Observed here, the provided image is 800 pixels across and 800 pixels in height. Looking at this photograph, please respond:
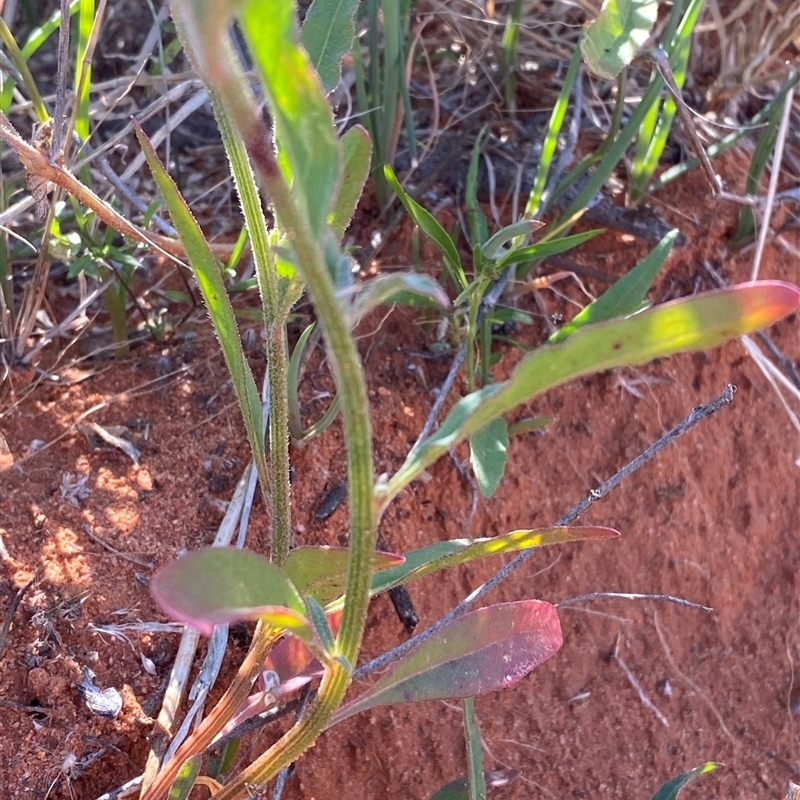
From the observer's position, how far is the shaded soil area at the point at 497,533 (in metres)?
0.94

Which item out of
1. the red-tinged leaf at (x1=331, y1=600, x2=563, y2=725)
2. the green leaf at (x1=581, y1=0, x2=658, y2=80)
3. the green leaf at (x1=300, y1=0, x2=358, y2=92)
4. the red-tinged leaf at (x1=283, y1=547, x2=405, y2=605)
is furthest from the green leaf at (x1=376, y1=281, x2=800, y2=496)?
the green leaf at (x1=581, y1=0, x2=658, y2=80)

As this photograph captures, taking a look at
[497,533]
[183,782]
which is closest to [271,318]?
[183,782]

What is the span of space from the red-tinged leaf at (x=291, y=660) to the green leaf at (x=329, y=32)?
0.50m

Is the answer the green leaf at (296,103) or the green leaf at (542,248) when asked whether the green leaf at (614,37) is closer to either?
the green leaf at (542,248)

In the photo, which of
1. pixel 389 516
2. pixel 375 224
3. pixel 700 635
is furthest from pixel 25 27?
pixel 700 635

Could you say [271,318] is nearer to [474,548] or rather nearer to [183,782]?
[474,548]

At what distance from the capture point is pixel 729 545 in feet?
4.56

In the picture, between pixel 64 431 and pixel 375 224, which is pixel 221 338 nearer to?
pixel 64 431

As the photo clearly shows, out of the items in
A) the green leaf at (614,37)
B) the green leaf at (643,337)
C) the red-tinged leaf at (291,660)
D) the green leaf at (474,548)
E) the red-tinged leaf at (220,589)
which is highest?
the green leaf at (614,37)

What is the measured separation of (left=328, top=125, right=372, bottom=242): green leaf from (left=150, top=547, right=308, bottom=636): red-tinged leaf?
293 mm

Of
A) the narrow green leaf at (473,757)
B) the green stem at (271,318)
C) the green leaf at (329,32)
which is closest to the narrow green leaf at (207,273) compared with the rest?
the green stem at (271,318)

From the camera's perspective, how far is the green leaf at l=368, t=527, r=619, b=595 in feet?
2.36

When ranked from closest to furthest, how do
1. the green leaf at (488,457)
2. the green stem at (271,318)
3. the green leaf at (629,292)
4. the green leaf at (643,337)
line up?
the green leaf at (643,337), the green stem at (271,318), the green leaf at (488,457), the green leaf at (629,292)

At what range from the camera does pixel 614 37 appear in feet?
3.05
